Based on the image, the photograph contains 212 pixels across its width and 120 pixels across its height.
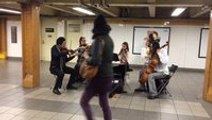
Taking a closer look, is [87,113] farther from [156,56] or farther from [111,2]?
[111,2]

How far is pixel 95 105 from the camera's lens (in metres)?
4.43

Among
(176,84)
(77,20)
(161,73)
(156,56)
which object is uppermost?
(77,20)

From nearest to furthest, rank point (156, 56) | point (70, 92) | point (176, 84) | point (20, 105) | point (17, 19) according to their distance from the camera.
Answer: point (20, 105) < point (156, 56) < point (70, 92) < point (176, 84) < point (17, 19)

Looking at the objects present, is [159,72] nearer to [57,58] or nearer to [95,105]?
[95,105]

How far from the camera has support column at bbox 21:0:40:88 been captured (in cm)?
555

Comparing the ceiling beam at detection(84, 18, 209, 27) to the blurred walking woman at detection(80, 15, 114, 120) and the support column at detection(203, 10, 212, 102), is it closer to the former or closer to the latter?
the support column at detection(203, 10, 212, 102)

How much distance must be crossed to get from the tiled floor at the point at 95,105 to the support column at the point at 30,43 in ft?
0.95

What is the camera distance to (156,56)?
5043 millimetres

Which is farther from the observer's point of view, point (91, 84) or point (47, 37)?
point (47, 37)

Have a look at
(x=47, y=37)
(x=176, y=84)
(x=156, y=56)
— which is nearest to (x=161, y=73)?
(x=156, y=56)

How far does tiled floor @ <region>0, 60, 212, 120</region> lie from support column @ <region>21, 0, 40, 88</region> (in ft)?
0.95

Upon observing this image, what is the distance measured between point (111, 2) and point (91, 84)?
3.24m

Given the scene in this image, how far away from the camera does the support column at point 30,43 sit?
555cm

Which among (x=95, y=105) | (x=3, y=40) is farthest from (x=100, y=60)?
(x=3, y=40)
